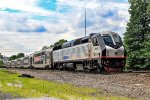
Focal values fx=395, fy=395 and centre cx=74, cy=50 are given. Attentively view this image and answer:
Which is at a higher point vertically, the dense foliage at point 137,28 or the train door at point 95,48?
the dense foliage at point 137,28

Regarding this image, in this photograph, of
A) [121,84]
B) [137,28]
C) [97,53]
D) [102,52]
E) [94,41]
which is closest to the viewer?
[121,84]

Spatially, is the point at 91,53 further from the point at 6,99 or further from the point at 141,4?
the point at 6,99

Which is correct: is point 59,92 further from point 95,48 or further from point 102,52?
point 95,48

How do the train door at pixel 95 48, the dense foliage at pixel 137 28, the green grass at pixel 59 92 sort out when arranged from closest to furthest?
1. the green grass at pixel 59 92
2. the train door at pixel 95 48
3. the dense foliage at pixel 137 28

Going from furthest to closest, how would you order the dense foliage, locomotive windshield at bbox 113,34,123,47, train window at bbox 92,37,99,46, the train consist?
the dense foliage
train window at bbox 92,37,99,46
locomotive windshield at bbox 113,34,123,47
the train consist

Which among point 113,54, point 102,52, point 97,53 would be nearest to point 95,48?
point 97,53

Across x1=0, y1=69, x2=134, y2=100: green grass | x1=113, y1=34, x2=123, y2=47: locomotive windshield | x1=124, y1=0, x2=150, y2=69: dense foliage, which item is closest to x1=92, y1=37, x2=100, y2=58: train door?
x1=113, y1=34, x2=123, y2=47: locomotive windshield

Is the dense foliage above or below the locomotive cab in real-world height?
above

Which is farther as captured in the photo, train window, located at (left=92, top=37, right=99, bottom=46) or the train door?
train window, located at (left=92, top=37, right=99, bottom=46)

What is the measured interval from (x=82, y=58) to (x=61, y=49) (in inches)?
512

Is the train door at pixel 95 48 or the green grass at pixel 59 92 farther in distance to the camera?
the train door at pixel 95 48

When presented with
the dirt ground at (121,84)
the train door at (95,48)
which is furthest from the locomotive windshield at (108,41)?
the dirt ground at (121,84)

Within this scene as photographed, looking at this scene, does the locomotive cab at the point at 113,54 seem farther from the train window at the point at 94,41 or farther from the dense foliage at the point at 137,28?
the dense foliage at the point at 137,28

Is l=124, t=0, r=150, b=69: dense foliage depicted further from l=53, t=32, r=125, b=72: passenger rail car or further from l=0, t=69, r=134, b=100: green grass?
l=0, t=69, r=134, b=100: green grass
